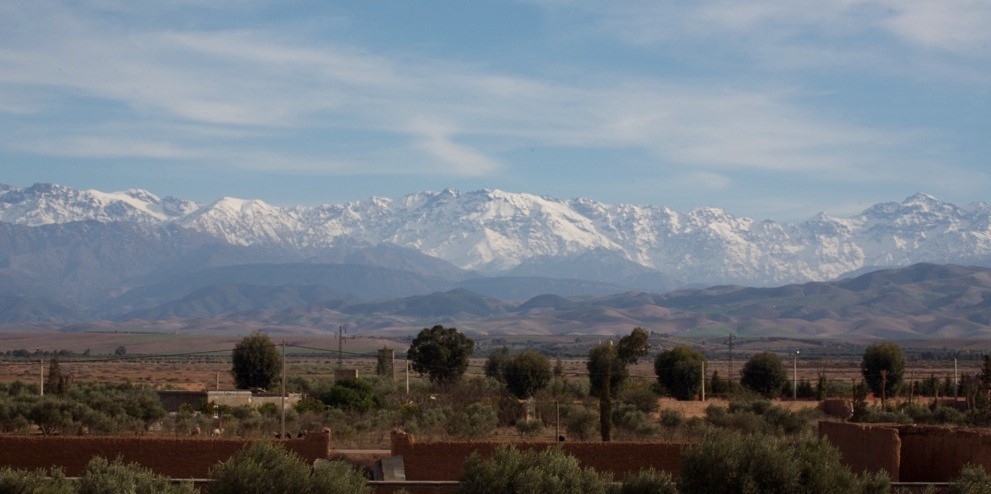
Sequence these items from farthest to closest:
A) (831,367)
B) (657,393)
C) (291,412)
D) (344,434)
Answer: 1. (831,367)
2. (657,393)
3. (291,412)
4. (344,434)

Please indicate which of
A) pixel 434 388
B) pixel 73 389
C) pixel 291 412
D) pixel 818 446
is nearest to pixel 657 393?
pixel 434 388

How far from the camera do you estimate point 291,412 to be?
4631 cm

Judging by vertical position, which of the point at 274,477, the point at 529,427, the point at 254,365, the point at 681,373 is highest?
the point at 254,365

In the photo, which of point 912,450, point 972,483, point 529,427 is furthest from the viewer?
point 529,427

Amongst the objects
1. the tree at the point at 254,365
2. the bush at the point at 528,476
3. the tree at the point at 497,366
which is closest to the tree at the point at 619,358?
the tree at the point at 497,366

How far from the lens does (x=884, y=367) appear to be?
6512cm

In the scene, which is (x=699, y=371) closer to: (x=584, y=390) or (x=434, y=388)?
(x=584, y=390)

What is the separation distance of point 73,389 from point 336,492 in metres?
29.4

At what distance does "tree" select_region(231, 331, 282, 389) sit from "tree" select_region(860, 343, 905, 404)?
95.1ft

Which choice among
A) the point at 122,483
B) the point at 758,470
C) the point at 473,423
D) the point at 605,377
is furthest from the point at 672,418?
the point at 122,483

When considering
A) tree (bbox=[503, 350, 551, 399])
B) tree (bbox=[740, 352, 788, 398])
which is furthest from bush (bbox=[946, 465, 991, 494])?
tree (bbox=[740, 352, 788, 398])

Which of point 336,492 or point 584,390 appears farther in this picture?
point 584,390

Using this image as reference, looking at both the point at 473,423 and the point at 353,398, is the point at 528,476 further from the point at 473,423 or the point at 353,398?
the point at 353,398

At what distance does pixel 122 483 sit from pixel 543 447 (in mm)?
10225
